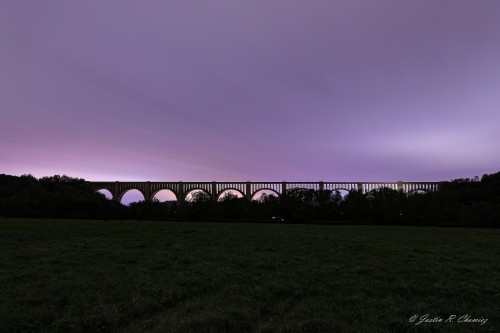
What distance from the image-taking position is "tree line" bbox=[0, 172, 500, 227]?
46.8 meters

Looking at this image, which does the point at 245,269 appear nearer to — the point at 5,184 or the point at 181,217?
the point at 181,217

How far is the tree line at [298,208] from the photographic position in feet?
154

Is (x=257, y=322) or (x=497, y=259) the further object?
(x=497, y=259)

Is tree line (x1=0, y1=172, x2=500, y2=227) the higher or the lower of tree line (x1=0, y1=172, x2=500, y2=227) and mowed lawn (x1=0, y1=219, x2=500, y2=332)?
the higher

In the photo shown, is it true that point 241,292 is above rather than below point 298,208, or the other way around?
below

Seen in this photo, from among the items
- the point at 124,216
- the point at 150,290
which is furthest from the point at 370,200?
the point at 150,290

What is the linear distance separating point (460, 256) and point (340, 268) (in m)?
5.45

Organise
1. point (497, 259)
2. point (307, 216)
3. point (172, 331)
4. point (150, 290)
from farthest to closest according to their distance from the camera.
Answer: point (307, 216) < point (497, 259) < point (150, 290) < point (172, 331)

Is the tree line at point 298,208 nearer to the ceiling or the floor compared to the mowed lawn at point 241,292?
nearer to the ceiling

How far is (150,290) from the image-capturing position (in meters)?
6.83

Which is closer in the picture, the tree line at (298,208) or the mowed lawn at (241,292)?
the mowed lawn at (241,292)

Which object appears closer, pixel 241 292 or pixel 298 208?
pixel 241 292

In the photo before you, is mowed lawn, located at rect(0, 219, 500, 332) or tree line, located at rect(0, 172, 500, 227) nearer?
mowed lawn, located at rect(0, 219, 500, 332)

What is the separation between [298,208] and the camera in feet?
173
